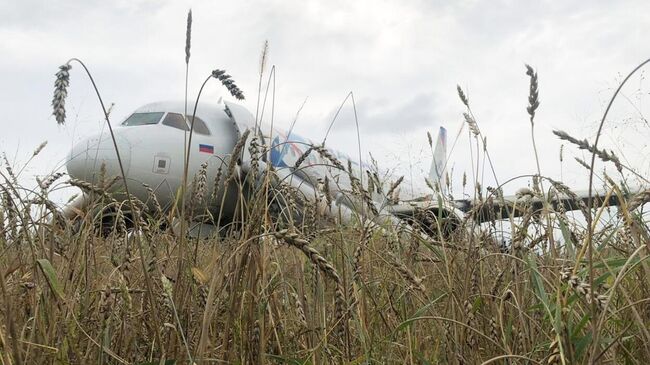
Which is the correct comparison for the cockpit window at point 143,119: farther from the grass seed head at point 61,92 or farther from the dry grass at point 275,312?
the grass seed head at point 61,92

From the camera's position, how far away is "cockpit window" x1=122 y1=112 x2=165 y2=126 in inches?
382

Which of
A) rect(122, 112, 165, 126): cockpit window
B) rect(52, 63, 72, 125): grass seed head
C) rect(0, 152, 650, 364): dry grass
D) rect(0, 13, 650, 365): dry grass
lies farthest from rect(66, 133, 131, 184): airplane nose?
rect(52, 63, 72, 125): grass seed head

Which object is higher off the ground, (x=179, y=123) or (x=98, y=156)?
(x=179, y=123)

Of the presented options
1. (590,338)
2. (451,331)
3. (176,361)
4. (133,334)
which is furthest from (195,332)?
(590,338)

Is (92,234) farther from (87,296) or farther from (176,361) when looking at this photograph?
(176,361)

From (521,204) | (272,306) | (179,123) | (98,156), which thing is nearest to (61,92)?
(272,306)

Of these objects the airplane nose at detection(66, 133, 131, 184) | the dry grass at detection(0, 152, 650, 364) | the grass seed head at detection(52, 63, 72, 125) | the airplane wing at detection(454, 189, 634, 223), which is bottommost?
the dry grass at detection(0, 152, 650, 364)

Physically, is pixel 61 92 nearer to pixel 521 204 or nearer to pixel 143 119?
pixel 521 204

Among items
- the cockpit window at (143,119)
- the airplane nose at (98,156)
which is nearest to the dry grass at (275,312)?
the airplane nose at (98,156)

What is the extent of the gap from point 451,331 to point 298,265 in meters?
0.36

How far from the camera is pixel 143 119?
9859 millimetres

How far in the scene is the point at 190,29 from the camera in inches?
51.0

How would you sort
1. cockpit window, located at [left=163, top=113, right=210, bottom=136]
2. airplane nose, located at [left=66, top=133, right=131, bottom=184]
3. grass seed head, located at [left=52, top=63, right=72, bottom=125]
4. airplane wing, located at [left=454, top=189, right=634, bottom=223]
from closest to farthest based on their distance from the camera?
grass seed head, located at [left=52, top=63, right=72, bottom=125]
airplane wing, located at [left=454, top=189, right=634, bottom=223]
airplane nose, located at [left=66, top=133, right=131, bottom=184]
cockpit window, located at [left=163, top=113, right=210, bottom=136]

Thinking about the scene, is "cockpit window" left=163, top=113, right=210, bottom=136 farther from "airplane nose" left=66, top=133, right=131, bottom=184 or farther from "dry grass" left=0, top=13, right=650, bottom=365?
"dry grass" left=0, top=13, right=650, bottom=365
